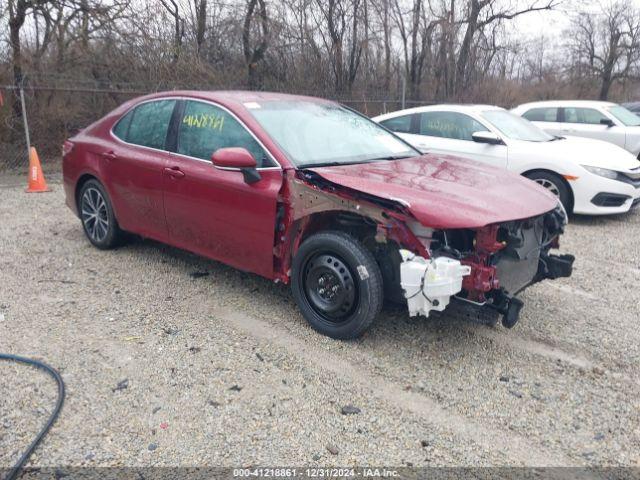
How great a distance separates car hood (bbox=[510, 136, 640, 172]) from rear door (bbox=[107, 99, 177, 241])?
16.0ft

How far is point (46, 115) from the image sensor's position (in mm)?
10742

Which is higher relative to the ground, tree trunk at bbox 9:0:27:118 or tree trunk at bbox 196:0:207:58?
tree trunk at bbox 196:0:207:58

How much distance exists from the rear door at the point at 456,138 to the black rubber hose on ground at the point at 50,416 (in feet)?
19.6

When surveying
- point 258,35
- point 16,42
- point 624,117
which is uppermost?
point 258,35

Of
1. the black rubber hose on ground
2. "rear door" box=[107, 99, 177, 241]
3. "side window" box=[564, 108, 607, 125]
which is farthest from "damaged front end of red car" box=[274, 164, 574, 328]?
"side window" box=[564, 108, 607, 125]

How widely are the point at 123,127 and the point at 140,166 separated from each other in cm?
68

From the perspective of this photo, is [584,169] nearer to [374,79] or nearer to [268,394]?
[268,394]

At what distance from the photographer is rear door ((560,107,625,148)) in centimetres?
1053

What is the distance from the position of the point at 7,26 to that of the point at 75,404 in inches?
413

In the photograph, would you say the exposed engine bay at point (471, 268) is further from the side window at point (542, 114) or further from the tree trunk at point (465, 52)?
the tree trunk at point (465, 52)

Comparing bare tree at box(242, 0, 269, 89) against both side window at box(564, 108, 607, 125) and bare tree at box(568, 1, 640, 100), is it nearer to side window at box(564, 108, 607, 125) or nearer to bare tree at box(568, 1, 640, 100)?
side window at box(564, 108, 607, 125)

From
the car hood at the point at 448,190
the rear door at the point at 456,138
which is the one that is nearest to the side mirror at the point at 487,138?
the rear door at the point at 456,138

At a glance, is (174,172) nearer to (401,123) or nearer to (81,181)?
(81,181)

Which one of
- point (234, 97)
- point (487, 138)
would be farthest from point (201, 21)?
point (234, 97)
